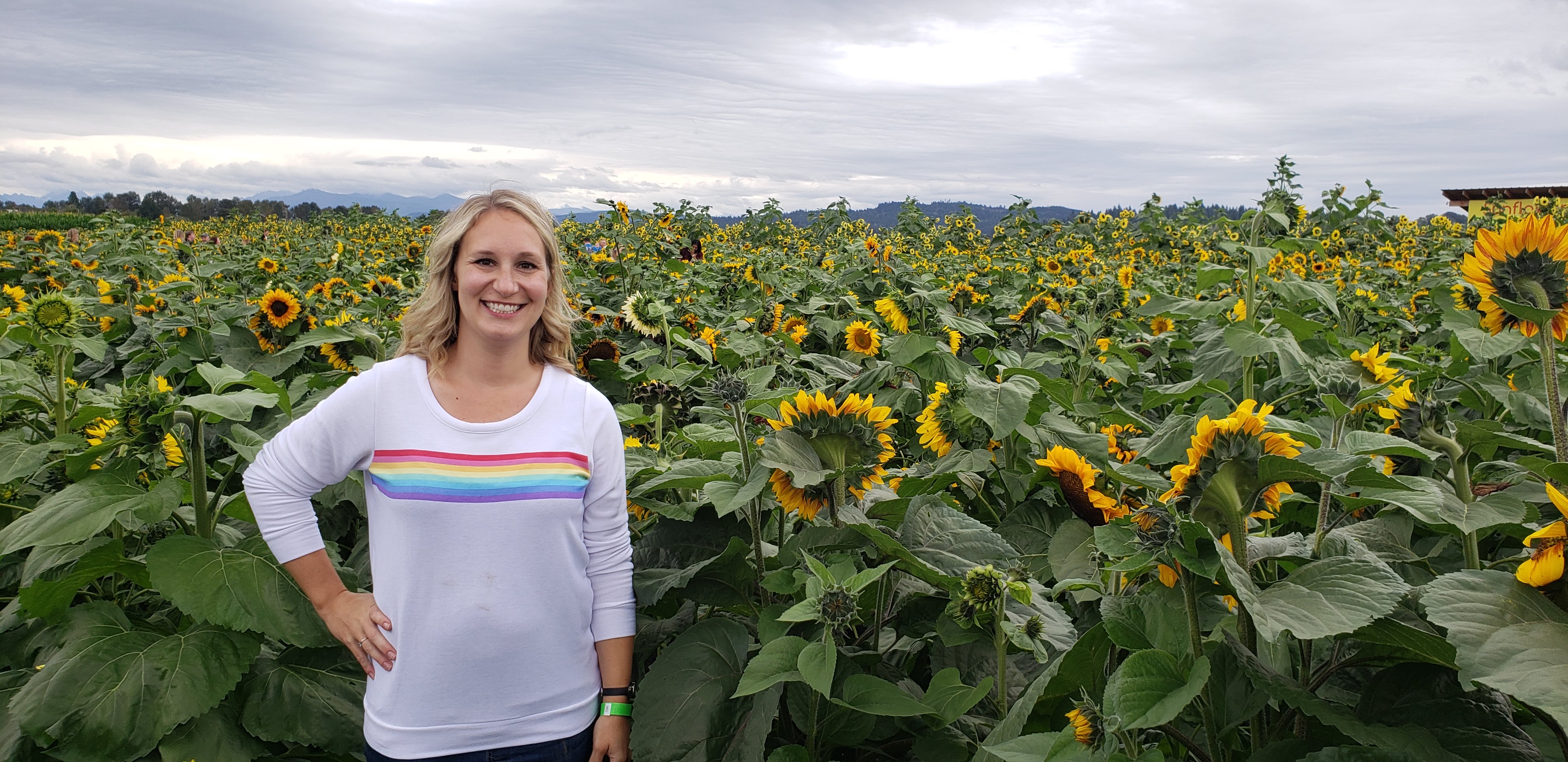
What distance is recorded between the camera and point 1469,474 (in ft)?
5.66

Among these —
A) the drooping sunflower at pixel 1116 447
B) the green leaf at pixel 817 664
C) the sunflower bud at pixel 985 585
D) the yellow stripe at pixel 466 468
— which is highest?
the yellow stripe at pixel 466 468

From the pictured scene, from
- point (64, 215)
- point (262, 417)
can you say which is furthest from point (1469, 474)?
point (64, 215)

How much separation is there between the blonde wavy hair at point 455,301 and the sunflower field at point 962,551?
13.1 inches

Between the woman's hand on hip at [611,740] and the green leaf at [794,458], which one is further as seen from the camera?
the woman's hand on hip at [611,740]

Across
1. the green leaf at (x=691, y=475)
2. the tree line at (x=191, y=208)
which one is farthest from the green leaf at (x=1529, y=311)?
the tree line at (x=191, y=208)

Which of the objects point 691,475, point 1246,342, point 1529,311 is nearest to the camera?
point 1529,311

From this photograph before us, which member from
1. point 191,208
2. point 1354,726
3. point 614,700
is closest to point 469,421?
point 614,700

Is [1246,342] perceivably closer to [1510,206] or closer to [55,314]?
[55,314]

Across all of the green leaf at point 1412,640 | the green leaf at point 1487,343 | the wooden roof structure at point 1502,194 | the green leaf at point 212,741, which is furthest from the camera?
the wooden roof structure at point 1502,194

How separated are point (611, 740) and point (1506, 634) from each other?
161cm

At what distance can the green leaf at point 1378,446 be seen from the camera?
129 centimetres

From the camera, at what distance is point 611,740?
1970mm

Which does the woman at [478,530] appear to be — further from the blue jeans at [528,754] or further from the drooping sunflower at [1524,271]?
the drooping sunflower at [1524,271]

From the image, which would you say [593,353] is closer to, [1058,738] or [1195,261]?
[1058,738]
